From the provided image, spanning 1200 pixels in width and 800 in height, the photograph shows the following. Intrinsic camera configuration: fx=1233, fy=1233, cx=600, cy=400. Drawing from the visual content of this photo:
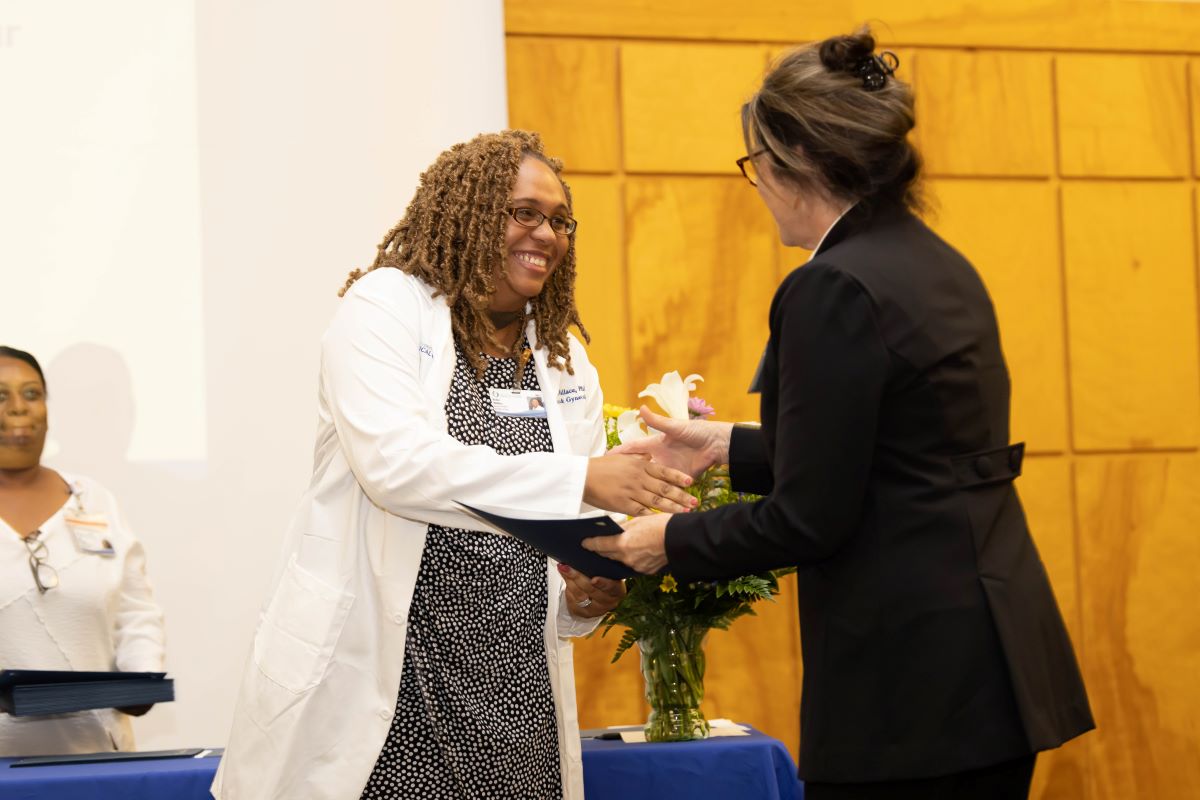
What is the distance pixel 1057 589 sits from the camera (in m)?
5.01

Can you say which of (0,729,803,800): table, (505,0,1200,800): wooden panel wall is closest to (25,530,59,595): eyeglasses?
(0,729,803,800): table

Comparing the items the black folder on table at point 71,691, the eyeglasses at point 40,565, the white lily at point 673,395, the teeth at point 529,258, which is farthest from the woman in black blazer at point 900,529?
the eyeglasses at point 40,565

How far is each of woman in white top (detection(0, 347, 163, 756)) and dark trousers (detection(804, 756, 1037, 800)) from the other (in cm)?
219

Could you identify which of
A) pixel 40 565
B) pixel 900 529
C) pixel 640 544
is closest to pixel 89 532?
pixel 40 565

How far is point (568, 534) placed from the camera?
6.64 ft

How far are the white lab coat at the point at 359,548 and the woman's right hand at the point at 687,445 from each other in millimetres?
399

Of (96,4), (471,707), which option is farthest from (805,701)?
(96,4)

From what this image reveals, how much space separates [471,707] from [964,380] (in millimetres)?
1013

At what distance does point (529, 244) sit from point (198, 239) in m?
2.53

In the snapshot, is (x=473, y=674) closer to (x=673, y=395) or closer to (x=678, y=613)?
(x=678, y=613)

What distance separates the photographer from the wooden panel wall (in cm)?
478

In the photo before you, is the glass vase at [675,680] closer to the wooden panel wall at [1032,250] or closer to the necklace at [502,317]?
the necklace at [502,317]

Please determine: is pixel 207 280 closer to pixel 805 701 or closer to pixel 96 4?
pixel 96 4

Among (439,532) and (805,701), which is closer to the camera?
(805,701)
